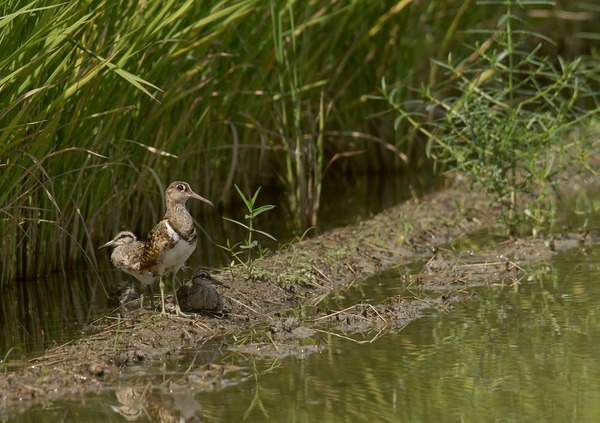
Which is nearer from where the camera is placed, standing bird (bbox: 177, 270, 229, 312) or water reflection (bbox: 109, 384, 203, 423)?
water reflection (bbox: 109, 384, 203, 423)

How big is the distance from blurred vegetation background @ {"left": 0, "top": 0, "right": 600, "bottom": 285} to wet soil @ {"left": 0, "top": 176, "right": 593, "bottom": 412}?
0.87 metres

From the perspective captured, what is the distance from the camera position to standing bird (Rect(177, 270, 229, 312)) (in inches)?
229

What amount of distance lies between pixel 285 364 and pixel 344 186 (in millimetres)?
5973

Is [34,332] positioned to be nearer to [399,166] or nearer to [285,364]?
[285,364]

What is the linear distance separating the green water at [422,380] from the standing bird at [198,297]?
582 mm

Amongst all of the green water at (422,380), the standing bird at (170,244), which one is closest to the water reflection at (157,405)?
the green water at (422,380)

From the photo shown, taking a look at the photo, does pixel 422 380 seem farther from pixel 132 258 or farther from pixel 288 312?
pixel 132 258

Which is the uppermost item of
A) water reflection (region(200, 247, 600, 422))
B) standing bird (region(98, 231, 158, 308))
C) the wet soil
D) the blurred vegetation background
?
the blurred vegetation background

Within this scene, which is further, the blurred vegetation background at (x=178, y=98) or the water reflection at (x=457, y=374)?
the blurred vegetation background at (x=178, y=98)

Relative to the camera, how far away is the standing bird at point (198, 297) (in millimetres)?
5828

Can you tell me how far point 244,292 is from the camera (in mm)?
6258

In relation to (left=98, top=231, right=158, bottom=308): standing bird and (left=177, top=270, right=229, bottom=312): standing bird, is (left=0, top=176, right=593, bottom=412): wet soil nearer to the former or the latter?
(left=177, top=270, right=229, bottom=312): standing bird

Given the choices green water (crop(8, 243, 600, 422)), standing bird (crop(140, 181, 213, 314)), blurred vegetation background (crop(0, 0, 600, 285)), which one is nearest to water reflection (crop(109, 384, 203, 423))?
green water (crop(8, 243, 600, 422))

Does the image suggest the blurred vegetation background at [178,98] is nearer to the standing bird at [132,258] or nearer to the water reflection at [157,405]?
the standing bird at [132,258]
